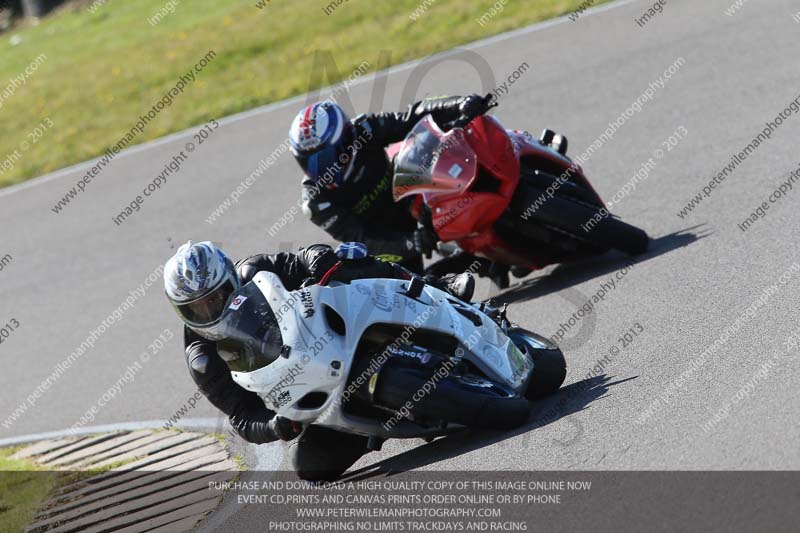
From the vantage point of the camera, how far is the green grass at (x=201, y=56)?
56.3 feet

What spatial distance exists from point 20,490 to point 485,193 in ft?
13.7

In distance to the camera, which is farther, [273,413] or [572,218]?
[572,218]

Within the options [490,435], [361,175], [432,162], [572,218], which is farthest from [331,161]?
[490,435]

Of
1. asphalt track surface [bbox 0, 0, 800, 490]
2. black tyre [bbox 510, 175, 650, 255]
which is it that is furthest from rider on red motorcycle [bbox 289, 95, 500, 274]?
black tyre [bbox 510, 175, 650, 255]

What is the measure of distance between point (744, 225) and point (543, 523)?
4.37m

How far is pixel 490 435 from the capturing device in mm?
6547

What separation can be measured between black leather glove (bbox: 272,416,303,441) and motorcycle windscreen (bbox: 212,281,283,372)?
32 centimetres

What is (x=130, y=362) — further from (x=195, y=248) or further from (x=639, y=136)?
(x=639, y=136)

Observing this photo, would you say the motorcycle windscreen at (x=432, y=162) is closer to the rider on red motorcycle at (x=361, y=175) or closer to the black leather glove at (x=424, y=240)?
the rider on red motorcycle at (x=361, y=175)

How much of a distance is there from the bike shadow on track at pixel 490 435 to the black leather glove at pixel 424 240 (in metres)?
2.36

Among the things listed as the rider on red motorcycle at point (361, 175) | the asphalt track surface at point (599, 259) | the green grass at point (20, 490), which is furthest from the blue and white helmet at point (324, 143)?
the green grass at point (20, 490)

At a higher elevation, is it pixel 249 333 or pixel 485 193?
pixel 249 333

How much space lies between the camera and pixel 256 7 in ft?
74.5

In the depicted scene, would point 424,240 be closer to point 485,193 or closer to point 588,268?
point 485,193
